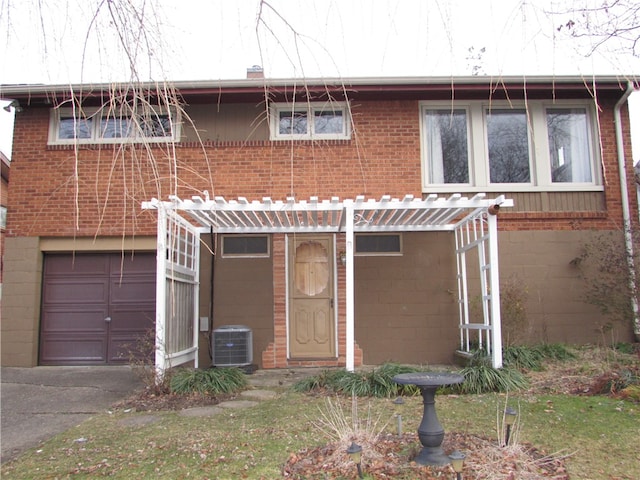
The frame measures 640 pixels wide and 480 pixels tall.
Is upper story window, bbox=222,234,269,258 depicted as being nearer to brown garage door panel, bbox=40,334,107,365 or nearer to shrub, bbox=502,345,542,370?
brown garage door panel, bbox=40,334,107,365

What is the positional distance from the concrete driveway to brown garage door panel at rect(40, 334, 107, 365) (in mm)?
209

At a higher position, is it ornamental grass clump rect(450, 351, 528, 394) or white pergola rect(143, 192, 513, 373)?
white pergola rect(143, 192, 513, 373)

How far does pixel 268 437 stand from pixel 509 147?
687cm

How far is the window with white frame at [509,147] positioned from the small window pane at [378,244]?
1108 millimetres

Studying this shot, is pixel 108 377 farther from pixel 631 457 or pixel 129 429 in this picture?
pixel 631 457

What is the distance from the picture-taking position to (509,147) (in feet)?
30.7

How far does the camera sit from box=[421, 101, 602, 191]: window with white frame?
30.2ft

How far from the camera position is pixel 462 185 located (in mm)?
9164

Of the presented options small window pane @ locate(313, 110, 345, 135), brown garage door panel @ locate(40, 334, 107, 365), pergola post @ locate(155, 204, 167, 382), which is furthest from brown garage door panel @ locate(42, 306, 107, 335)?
small window pane @ locate(313, 110, 345, 135)

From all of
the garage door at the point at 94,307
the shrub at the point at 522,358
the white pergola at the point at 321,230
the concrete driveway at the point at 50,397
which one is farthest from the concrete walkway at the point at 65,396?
the shrub at the point at 522,358

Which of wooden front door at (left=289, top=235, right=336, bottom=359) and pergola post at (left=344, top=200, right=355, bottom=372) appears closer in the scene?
pergola post at (left=344, top=200, right=355, bottom=372)

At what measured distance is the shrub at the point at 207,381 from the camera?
652 centimetres

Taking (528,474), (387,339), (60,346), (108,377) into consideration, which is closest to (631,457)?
(528,474)

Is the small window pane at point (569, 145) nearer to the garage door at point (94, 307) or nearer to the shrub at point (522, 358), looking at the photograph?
the shrub at point (522, 358)
